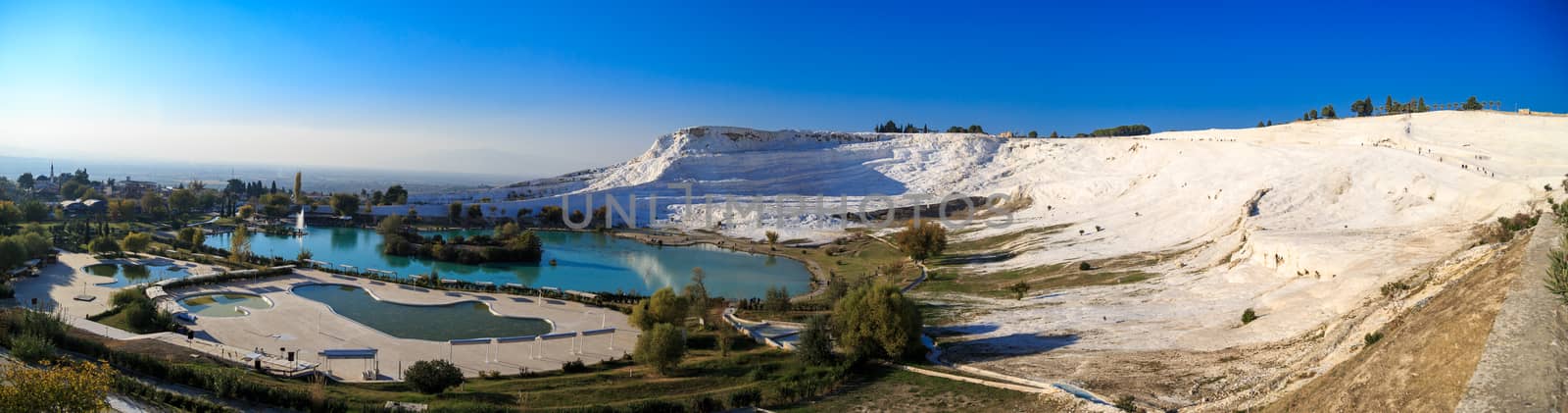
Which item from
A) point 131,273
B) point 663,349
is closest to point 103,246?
point 131,273

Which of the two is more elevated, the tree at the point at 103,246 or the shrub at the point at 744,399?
the tree at the point at 103,246

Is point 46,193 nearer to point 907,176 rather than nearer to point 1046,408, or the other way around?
point 907,176

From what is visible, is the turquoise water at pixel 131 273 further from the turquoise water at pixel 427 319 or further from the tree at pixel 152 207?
the tree at pixel 152 207

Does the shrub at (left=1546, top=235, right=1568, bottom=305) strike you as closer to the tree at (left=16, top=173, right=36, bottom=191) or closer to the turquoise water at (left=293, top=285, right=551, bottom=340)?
the turquoise water at (left=293, top=285, right=551, bottom=340)

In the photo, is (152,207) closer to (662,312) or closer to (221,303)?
(221,303)

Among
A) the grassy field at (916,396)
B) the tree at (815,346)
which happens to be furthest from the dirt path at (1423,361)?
the tree at (815,346)

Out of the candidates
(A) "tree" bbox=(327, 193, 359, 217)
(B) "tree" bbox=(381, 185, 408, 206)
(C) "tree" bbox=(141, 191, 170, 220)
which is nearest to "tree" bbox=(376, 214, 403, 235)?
(A) "tree" bbox=(327, 193, 359, 217)

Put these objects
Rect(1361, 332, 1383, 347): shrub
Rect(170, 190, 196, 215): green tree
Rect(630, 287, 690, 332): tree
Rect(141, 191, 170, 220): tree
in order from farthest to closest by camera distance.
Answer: Rect(170, 190, 196, 215): green tree
Rect(141, 191, 170, 220): tree
Rect(630, 287, 690, 332): tree
Rect(1361, 332, 1383, 347): shrub
